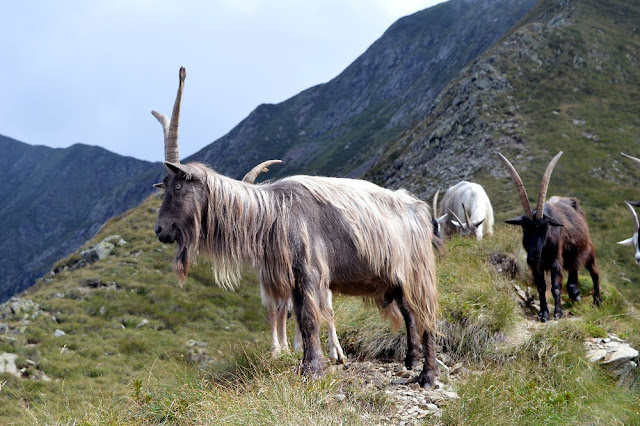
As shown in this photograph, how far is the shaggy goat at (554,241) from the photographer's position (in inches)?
375

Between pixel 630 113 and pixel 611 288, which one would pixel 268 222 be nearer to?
pixel 611 288

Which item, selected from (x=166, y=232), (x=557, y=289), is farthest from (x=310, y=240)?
(x=557, y=289)

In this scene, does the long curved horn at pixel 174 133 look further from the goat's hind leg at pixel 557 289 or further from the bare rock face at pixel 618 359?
the goat's hind leg at pixel 557 289

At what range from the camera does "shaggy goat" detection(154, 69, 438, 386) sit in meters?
5.13

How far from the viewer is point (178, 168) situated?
520 centimetres

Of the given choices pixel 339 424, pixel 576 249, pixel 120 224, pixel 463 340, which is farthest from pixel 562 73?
pixel 339 424

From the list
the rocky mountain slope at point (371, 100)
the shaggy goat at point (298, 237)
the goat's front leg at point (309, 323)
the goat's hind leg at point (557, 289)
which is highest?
the rocky mountain slope at point (371, 100)

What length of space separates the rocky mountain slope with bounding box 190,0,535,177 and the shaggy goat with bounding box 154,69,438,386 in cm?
10216

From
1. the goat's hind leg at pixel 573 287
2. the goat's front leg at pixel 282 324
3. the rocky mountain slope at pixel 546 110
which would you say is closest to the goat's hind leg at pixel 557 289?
the goat's hind leg at pixel 573 287

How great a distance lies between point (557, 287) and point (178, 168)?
7479 mm

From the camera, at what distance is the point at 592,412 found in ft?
16.7

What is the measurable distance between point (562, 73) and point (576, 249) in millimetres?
46917

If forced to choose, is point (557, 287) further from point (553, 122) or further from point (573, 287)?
point (553, 122)

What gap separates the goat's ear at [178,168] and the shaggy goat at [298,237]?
0.05 feet
